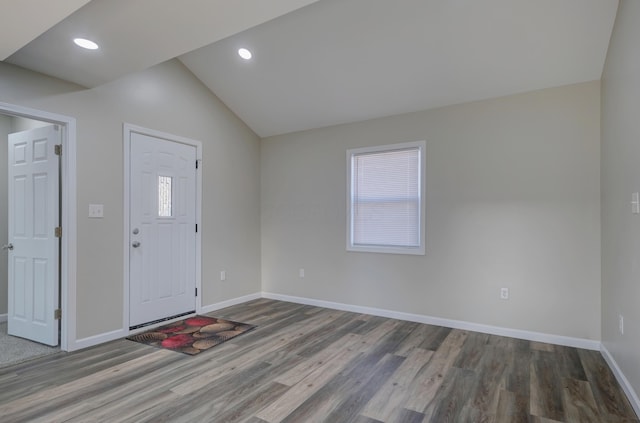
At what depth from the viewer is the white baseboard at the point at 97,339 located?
10.3 feet

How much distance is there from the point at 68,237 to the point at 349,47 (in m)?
3.13

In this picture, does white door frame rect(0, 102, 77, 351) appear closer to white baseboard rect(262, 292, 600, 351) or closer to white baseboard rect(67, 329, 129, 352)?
white baseboard rect(67, 329, 129, 352)

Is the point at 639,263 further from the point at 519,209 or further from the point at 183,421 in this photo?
the point at 183,421

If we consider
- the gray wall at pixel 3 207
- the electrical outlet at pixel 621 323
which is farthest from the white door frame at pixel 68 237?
the electrical outlet at pixel 621 323

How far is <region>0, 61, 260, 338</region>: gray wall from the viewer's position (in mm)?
3190

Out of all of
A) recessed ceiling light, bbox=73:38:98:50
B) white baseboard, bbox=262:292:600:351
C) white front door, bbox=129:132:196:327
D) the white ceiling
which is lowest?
white baseboard, bbox=262:292:600:351

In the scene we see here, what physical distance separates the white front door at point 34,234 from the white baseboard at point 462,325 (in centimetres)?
278

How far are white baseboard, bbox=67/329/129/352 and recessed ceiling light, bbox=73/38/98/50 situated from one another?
2494 mm

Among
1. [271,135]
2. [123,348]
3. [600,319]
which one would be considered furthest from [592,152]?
[123,348]

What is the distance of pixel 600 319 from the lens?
3152 millimetres

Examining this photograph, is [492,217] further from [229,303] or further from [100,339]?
[100,339]

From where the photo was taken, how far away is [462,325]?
3756mm

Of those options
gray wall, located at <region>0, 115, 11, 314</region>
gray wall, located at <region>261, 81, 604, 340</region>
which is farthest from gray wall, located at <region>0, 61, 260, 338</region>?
gray wall, located at <region>0, 115, 11, 314</region>

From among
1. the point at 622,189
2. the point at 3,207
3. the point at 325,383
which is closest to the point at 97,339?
the point at 3,207
